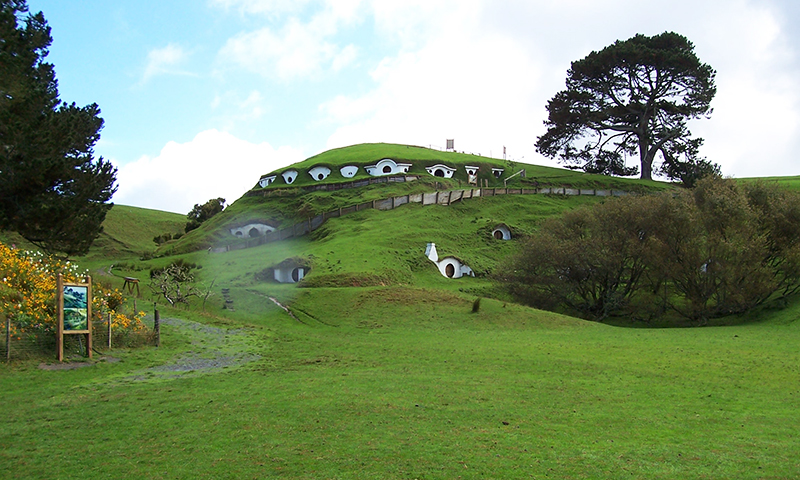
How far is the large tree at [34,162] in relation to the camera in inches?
1137

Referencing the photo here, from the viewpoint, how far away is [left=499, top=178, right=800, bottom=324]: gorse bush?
3950 centimetres

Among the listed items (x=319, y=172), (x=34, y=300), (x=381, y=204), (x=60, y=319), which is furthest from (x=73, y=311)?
(x=319, y=172)

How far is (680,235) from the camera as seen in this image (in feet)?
137

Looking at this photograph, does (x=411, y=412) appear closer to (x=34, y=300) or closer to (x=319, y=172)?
(x=34, y=300)

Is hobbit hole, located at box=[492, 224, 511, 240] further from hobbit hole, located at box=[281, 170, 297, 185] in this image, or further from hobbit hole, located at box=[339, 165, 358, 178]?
hobbit hole, located at box=[281, 170, 297, 185]

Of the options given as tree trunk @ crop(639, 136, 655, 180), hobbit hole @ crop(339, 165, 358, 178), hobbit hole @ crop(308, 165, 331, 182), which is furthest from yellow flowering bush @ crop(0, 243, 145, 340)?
tree trunk @ crop(639, 136, 655, 180)

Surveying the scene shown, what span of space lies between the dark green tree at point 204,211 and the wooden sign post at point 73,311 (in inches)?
3008

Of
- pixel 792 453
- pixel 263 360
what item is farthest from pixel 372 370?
pixel 792 453

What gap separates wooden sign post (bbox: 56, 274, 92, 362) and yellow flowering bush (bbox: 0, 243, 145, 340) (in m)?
0.83

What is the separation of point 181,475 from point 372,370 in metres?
9.97

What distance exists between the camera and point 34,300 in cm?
1920

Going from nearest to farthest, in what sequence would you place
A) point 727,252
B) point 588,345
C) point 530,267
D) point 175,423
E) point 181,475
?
point 181,475 < point 175,423 < point 588,345 < point 727,252 < point 530,267

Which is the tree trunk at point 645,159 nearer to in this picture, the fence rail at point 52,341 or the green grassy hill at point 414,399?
the green grassy hill at point 414,399

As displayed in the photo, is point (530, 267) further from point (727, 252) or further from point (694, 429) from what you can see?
point (694, 429)
